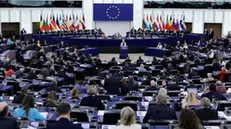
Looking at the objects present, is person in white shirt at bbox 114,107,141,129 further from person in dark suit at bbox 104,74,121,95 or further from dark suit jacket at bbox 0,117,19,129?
person in dark suit at bbox 104,74,121,95

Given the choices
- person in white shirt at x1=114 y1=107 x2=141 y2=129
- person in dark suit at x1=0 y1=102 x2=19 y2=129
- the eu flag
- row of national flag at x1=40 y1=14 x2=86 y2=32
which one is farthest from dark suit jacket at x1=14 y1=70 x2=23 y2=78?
the eu flag

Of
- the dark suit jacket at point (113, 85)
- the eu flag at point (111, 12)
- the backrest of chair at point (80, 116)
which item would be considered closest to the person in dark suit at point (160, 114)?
the backrest of chair at point (80, 116)

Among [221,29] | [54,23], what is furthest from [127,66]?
[221,29]

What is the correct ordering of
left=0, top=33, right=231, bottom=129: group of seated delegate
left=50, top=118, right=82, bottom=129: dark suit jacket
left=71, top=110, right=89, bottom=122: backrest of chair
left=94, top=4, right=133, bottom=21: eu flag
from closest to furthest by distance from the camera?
1. left=50, top=118, right=82, bottom=129: dark suit jacket
2. left=0, top=33, right=231, bottom=129: group of seated delegate
3. left=71, top=110, right=89, bottom=122: backrest of chair
4. left=94, top=4, right=133, bottom=21: eu flag

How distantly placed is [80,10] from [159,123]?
34.5 metres

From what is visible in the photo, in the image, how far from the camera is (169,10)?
40.7 metres

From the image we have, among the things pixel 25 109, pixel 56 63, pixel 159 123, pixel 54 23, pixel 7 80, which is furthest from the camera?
pixel 54 23

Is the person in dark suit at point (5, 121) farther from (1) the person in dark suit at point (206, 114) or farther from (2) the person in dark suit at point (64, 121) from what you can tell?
(1) the person in dark suit at point (206, 114)

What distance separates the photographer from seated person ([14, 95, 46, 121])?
24.8ft

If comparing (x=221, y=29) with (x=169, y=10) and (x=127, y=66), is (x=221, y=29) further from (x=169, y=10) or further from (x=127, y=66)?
(x=127, y=66)

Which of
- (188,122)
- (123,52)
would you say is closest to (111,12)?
(123,52)

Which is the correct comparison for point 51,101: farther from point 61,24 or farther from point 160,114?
point 61,24

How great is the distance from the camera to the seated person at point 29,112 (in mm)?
7566

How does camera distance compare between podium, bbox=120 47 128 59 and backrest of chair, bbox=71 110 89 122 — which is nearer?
backrest of chair, bbox=71 110 89 122
